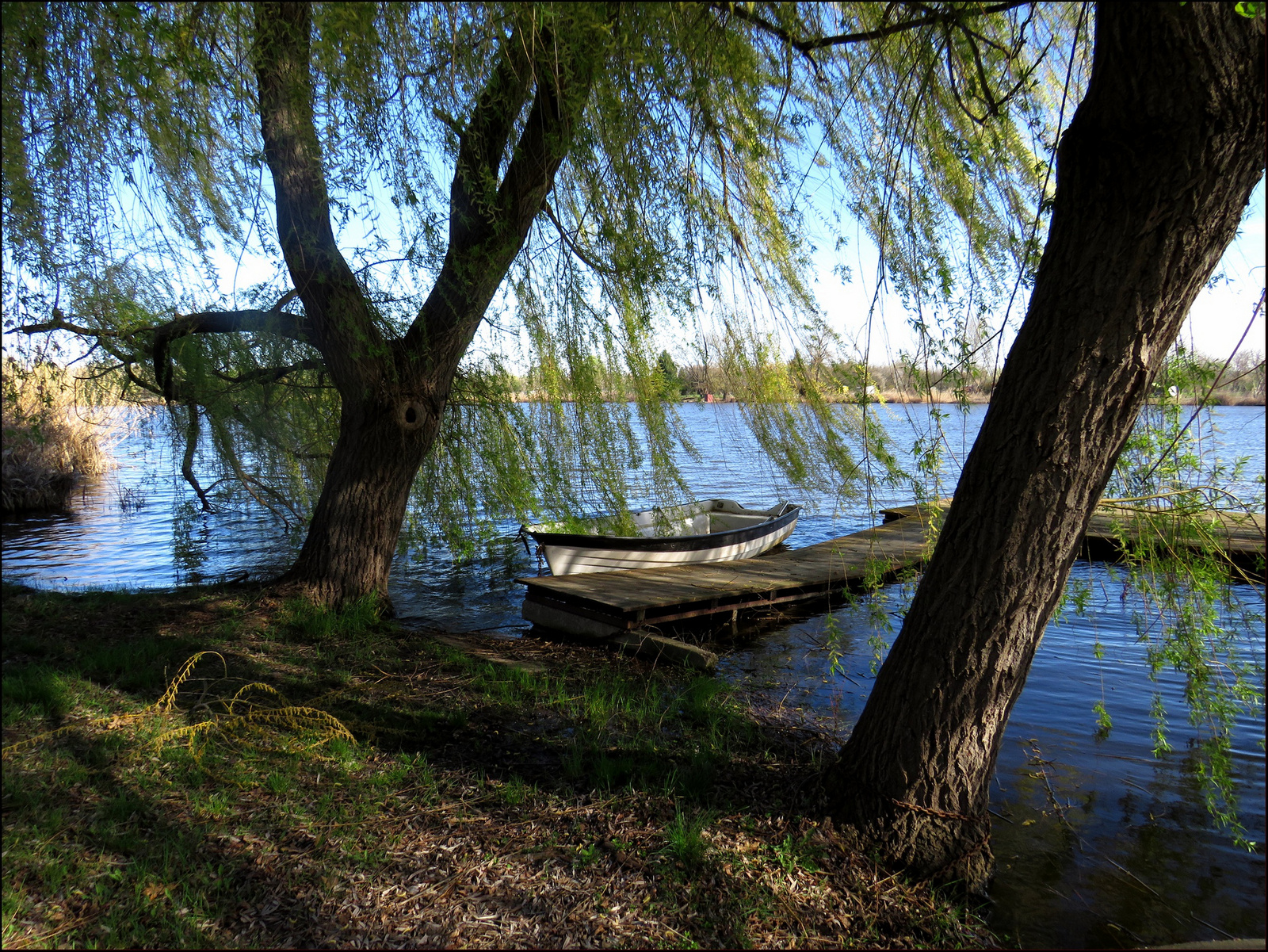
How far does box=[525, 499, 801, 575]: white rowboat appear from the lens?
8250 mm

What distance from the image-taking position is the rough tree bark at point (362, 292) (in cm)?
407

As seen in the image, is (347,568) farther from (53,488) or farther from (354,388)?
(53,488)

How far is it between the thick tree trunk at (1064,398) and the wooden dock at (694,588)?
3190mm

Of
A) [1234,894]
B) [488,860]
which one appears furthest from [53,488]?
[1234,894]

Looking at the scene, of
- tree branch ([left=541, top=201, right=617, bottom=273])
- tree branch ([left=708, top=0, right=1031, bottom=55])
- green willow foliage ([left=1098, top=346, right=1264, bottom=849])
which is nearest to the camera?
tree branch ([left=708, top=0, right=1031, bottom=55])

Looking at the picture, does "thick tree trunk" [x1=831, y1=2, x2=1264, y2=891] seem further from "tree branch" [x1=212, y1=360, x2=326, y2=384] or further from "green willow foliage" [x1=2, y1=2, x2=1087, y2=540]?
"tree branch" [x1=212, y1=360, x2=326, y2=384]

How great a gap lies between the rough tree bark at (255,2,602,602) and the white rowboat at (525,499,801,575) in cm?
194

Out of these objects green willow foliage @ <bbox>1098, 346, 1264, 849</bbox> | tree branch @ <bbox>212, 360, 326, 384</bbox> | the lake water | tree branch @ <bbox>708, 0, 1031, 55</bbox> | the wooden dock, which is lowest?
the lake water

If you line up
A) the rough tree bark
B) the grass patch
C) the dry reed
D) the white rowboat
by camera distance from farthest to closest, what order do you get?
the dry reed < the white rowboat < the rough tree bark < the grass patch

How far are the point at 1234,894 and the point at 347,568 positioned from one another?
563 centimetres

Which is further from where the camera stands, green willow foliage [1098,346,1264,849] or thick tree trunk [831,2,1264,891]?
green willow foliage [1098,346,1264,849]

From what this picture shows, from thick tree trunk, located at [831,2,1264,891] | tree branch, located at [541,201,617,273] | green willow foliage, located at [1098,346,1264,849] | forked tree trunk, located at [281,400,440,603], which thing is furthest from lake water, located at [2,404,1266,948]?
forked tree trunk, located at [281,400,440,603]

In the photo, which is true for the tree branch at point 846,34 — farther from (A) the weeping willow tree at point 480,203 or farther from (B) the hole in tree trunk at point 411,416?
(B) the hole in tree trunk at point 411,416

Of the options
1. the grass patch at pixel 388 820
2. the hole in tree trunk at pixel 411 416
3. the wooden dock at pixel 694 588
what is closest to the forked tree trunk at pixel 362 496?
the hole in tree trunk at pixel 411 416
